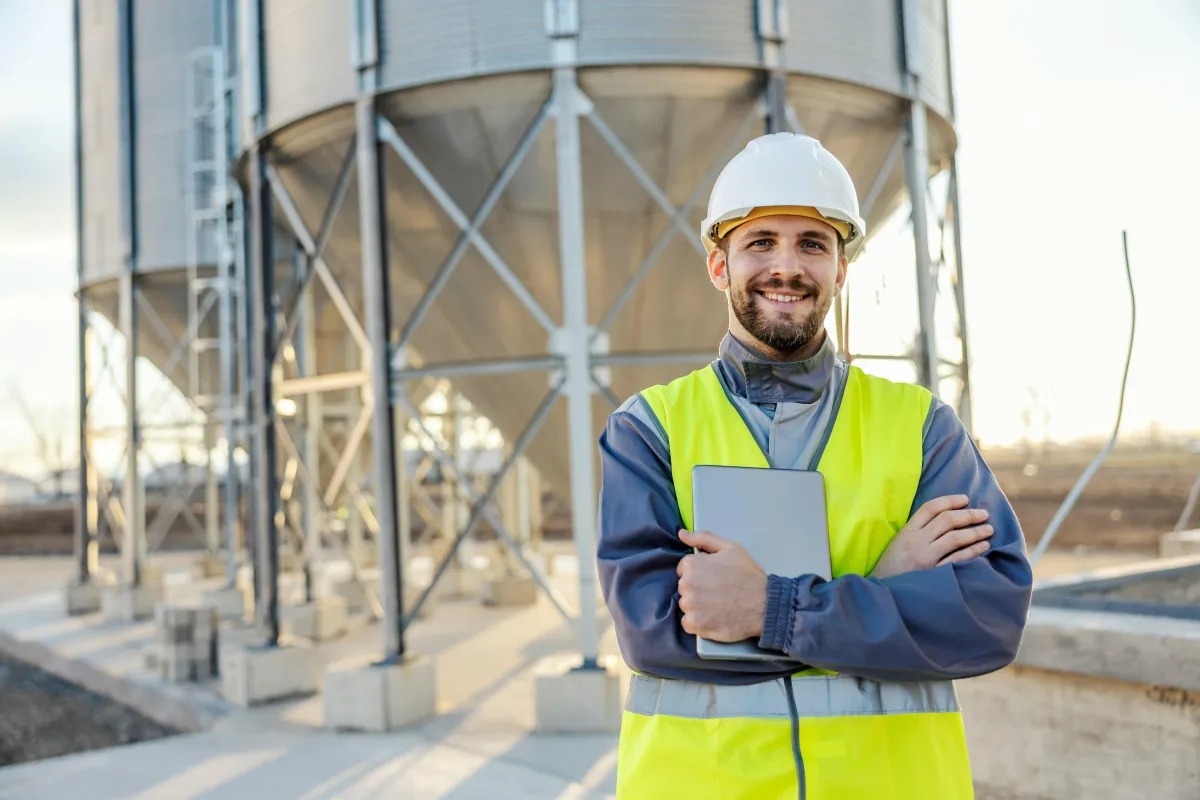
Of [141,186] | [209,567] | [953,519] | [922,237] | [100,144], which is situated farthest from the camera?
[209,567]

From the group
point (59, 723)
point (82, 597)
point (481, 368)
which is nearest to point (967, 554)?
point (481, 368)

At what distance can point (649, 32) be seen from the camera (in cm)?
595

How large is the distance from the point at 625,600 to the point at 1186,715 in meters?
2.39

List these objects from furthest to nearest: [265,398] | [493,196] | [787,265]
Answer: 1. [265,398]
2. [493,196]
3. [787,265]

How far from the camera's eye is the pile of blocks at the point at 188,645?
8.17 m

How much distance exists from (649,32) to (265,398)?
13.2 ft

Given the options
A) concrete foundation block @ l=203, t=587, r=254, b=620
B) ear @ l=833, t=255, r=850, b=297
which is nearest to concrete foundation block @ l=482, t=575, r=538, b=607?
concrete foundation block @ l=203, t=587, r=254, b=620

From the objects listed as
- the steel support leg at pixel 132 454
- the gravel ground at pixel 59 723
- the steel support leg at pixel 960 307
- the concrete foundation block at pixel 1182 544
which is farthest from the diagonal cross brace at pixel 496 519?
the steel support leg at pixel 132 454

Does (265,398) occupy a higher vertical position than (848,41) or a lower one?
lower

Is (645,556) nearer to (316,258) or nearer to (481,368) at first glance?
(481,368)

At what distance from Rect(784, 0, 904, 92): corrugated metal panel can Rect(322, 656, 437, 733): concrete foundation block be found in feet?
15.2

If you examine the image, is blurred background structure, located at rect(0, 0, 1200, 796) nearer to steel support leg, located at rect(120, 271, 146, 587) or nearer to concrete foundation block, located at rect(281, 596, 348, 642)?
concrete foundation block, located at rect(281, 596, 348, 642)

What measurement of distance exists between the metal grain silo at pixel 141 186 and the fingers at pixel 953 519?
1178 cm

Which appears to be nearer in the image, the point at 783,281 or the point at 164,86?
the point at 783,281
